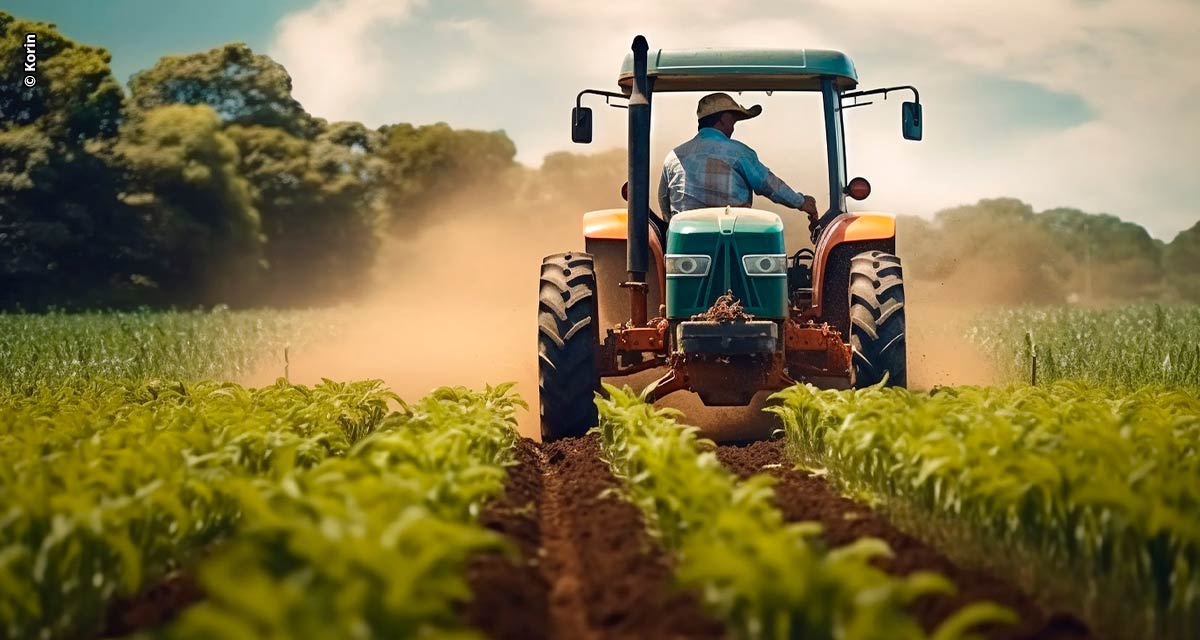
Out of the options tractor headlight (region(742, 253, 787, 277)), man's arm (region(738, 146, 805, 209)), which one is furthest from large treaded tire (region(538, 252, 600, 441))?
man's arm (region(738, 146, 805, 209))

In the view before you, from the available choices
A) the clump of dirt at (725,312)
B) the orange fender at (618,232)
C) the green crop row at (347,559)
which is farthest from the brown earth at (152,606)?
the orange fender at (618,232)

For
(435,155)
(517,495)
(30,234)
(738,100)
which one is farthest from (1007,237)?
(517,495)

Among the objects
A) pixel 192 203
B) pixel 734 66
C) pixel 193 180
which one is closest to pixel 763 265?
pixel 734 66

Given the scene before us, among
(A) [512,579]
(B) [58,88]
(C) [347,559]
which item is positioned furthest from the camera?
(B) [58,88]

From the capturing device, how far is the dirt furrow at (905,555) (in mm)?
4543

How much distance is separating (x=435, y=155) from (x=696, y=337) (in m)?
50.0

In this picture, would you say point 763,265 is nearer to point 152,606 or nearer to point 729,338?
point 729,338

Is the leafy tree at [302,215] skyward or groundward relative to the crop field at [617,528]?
skyward

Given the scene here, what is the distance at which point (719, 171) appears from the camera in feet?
31.6

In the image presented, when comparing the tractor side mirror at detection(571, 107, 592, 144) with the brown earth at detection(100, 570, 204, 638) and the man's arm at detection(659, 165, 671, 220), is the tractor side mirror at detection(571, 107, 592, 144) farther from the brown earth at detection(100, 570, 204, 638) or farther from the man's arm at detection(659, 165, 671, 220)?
the brown earth at detection(100, 570, 204, 638)

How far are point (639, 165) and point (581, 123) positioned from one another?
829mm

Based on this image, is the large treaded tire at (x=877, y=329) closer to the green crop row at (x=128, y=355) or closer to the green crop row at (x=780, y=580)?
the green crop row at (x=780, y=580)

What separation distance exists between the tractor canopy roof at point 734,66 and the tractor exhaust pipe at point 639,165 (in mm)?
592

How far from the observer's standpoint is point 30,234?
36.4 metres
